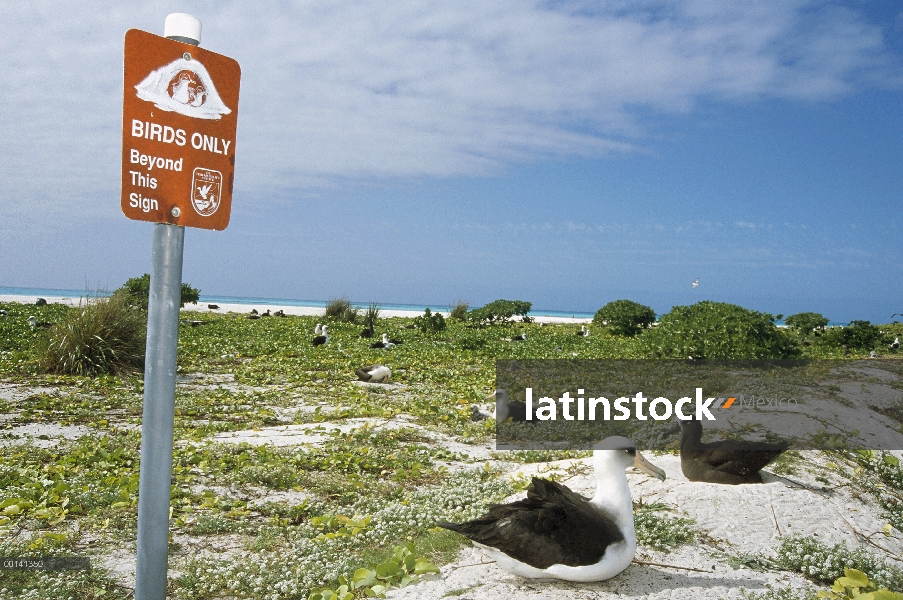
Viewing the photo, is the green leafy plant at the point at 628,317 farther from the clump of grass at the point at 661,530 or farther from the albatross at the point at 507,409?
the clump of grass at the point at 661,530

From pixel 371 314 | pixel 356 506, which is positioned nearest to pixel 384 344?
pixel 371 314

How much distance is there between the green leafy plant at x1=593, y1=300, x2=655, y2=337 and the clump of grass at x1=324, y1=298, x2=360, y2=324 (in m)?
10.6

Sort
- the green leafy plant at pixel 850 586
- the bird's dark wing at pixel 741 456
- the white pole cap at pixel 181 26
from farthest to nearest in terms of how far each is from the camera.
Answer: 1. the bird's dark wing at pixel 741 456
2. the green leafy plant at pixel 850 586
3. the white pole cap at pixel 181 26

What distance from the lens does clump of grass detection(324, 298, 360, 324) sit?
27812 millimetres

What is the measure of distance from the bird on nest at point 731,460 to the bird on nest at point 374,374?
27.0ft

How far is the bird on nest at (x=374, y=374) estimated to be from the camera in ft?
45.1

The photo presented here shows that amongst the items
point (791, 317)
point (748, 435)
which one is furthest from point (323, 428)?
point (791, 317)

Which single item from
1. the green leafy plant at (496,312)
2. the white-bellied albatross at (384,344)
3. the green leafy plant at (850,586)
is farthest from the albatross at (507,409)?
the green leafy plant at (496,312)

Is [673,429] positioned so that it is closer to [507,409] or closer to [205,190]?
[507,409]

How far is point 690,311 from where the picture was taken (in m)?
16.7

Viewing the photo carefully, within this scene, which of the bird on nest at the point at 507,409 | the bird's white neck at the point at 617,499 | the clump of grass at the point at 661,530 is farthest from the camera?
the bird on nest at the point at 507,409

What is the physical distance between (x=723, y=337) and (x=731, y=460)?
9.48 metres

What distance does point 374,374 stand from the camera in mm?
13750

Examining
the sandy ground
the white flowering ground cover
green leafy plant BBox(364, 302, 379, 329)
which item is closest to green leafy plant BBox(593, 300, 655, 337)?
green leafy plant BBox(364, 302, 379, 329)
